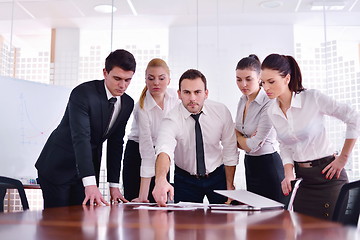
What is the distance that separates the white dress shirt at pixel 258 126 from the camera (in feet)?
7.61

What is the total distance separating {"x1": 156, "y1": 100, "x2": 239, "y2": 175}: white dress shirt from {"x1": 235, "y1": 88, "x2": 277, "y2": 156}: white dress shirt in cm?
16

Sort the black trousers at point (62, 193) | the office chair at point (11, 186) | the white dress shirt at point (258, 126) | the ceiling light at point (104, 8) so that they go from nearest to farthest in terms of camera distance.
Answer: the office chair at point (11, 186) → the black trousers at point (62, 193) → the white dress shirt at point (258, 126) → the ceiling light at point (104, 8)

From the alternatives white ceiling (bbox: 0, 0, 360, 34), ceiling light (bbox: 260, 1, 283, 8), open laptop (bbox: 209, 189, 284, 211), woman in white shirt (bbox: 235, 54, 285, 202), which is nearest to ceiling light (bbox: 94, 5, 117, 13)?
white ceiling (bbox: 0, 0, 360, 34)

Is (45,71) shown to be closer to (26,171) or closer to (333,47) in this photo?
(26,171)

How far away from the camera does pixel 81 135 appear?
1.90 meters

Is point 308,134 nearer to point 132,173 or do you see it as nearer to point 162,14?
point 132,173

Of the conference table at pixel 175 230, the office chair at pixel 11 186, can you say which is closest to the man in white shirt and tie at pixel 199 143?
the office chair at pixel 11 186

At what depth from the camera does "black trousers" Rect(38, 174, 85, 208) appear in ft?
6.83

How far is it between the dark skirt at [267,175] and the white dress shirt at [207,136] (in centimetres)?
32

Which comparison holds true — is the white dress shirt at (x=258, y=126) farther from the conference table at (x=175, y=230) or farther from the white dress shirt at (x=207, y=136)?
the conference table at (x=175, y=230)

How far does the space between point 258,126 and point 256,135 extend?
0.08 m

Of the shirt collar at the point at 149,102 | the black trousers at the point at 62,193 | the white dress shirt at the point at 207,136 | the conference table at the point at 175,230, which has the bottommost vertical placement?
the black trousers at the point at 62,193

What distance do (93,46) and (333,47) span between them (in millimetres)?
3019

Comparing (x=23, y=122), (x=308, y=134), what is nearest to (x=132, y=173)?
(x=308, y=134)
